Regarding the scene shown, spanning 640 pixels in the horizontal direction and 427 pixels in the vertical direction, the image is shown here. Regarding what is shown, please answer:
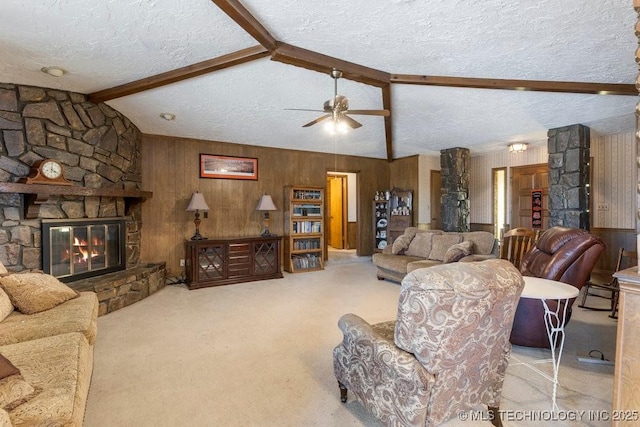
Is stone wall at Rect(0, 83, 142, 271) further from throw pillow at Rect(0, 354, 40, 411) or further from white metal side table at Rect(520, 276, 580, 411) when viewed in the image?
white metal side table at Rect(520, 276, 580, 411)

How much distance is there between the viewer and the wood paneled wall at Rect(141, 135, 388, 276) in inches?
200

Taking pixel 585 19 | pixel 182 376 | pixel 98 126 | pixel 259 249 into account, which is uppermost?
pixel 585 19

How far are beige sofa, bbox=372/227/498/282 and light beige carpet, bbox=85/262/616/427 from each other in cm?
76

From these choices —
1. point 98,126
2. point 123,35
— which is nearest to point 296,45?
point 123,35

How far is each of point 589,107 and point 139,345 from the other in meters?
5.82

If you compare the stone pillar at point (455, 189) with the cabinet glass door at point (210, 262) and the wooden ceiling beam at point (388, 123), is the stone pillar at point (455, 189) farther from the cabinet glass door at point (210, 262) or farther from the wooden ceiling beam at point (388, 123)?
the cabinet glass door at point (210, 262)

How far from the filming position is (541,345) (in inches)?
103

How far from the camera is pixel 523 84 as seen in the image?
11.3 feet

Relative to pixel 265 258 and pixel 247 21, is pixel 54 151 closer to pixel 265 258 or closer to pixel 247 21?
pixel 247 21

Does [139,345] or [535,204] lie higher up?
[535,204]

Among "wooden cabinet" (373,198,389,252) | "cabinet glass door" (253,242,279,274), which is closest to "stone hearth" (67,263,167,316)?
"cabinet glass door" (253,242,279,274)

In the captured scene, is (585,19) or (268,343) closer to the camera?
(585,19)

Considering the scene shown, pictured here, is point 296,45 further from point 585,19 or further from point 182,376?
point 182,376

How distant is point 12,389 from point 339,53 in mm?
3257
